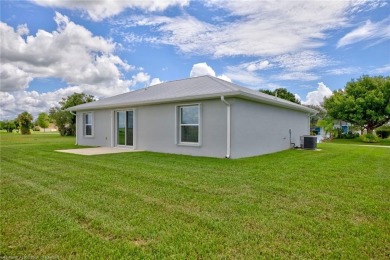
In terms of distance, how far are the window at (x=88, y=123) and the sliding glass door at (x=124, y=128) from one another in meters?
2.63

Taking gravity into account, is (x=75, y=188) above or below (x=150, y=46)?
below

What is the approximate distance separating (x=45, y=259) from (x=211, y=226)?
1812 millimetres

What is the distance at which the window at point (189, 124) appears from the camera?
32.6 ft

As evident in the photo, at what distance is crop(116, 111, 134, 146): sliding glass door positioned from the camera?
12789 millimetres

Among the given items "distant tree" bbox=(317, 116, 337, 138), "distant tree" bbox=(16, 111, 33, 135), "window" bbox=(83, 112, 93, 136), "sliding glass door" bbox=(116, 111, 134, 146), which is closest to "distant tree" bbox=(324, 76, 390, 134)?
"distant tree" bbox=(317, 116, 337, 138)

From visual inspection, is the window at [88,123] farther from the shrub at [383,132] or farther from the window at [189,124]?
the shrub at [383,132]

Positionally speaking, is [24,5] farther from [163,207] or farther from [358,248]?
[358,248]

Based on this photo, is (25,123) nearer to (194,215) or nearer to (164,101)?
(164,101)

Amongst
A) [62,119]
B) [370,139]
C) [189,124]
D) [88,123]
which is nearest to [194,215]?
[189,124]

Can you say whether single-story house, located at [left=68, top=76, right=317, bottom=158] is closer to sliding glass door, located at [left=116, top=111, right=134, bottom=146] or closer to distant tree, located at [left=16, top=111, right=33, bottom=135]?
sliding glass door, located at [left=116, top=111, right=134, bottom=146]

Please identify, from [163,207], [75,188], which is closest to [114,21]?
[75,188]

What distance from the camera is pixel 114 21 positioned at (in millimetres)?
12961

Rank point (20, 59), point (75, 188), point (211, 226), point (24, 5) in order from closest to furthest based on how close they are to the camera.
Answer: point (211, 226), point (75, 188), point (24, 5), point (20, 59)

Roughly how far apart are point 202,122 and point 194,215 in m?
6.33
